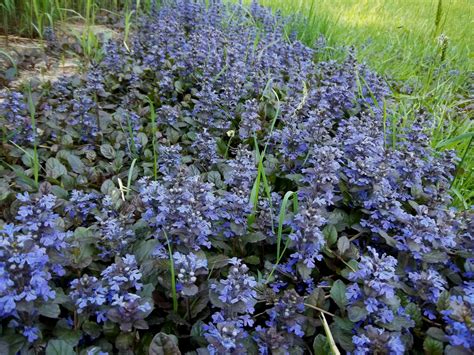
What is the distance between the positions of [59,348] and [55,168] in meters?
1.29

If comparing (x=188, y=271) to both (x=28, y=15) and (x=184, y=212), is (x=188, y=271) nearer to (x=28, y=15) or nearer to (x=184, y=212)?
(x=184, y=212)

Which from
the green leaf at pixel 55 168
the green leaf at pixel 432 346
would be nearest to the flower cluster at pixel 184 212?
the green leaf at pixel 55 168

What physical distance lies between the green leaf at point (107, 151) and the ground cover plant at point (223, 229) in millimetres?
10

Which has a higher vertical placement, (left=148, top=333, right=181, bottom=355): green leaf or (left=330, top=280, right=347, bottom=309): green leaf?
(left=330, top=280, right=347, bottom=309): green leaf

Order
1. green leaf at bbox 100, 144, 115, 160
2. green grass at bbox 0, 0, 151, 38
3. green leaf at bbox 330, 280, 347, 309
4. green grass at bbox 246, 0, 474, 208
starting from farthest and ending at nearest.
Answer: green grass at bbox 0, 0, 151, 38 < green grass at bbox 246, 0, 474, 208 < green leaf at bbox 100, 144, 115, 160 < green leaf at bbox 330, 280, 347, 309

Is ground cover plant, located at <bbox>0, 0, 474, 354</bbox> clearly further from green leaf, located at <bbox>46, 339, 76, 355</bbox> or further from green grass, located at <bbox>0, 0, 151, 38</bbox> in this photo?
green grass, located at <bbox>0, 0, 151, 38</bbox>

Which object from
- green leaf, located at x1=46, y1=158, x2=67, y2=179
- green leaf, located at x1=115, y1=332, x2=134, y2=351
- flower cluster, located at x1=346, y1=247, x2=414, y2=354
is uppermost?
flower cluster, located at x1=346, y1=247, x2=414, y2=354

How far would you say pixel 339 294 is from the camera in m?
1.85

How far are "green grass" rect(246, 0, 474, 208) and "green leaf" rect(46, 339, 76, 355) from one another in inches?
86.9

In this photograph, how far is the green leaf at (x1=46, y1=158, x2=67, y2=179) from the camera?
8.36 feet

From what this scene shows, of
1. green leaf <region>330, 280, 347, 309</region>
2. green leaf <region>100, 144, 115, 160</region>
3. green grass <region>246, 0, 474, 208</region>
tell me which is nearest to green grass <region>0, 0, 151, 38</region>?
green leaf <region>100, 144, 115, 160</region>

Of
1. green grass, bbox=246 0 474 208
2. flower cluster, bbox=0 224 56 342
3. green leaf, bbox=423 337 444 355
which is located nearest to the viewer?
flower cluster, bbox=0 224 56 342

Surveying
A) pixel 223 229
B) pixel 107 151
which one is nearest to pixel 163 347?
pixel 223 229

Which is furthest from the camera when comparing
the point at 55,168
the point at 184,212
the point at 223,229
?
the point at 55,168
